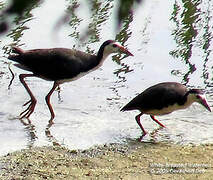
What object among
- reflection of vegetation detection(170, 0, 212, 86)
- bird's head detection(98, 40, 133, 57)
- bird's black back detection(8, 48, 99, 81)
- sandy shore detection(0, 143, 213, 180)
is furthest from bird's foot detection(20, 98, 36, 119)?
reflection of vegetation detection(170, 0, 212, 86)

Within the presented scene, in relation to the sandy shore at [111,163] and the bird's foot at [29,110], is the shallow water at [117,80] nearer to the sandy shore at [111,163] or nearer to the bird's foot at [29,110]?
the bird's foot at [29,110]

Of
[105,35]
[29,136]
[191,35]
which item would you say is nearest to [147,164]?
[29,136]

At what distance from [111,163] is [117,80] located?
4.04 metres

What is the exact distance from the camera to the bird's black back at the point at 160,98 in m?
7.35

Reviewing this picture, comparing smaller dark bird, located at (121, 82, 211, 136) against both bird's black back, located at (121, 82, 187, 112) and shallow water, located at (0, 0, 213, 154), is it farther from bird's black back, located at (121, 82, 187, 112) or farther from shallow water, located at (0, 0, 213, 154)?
shallow water, located at (0, 0, 213, 154)

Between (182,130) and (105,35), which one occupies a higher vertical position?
(105,35)

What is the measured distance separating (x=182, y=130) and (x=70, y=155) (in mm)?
2003

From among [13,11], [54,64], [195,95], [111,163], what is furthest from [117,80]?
[13,11]

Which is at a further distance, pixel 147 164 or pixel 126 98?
pixel 126 98

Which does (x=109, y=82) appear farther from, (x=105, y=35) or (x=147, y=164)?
(x=147, y=164)

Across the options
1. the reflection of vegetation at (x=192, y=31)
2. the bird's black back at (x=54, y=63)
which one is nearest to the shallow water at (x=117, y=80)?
the reflection of vegetation at (x=192, y=31)

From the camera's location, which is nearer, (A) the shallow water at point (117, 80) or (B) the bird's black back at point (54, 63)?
(A) the shallow water at point (117, 80)

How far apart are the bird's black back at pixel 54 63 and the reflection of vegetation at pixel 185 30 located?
2785 mm

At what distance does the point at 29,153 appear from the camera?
20.6 feet
